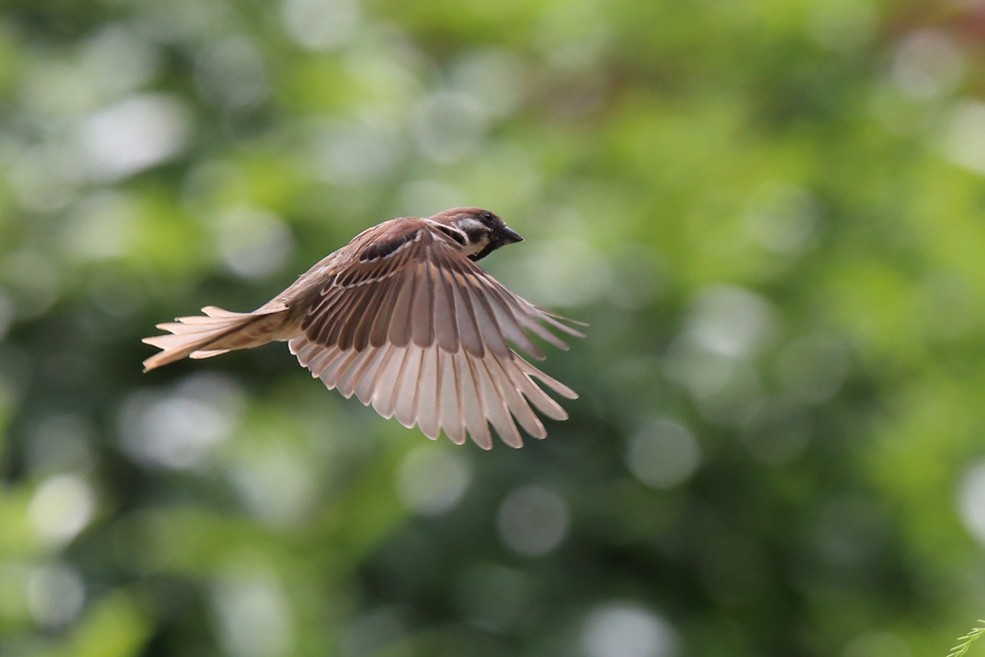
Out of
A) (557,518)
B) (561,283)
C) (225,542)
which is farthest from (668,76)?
(225,542)

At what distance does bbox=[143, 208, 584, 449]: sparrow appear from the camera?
1.51 m

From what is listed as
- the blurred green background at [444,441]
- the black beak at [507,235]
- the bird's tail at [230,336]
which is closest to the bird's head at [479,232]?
the black beak at [507,235]

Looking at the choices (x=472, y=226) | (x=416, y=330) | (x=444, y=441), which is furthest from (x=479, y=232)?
(x=444, y=441)

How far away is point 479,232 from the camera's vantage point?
5.65 feet

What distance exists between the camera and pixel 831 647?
12.0 feet

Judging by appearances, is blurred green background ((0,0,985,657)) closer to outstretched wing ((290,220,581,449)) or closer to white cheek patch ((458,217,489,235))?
outstretched wing ((290,220,581,449))

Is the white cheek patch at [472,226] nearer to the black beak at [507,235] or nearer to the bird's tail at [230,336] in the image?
the black beak at [507,235]

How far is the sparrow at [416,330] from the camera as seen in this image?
4.95 feet

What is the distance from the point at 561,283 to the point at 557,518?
2.09 ft

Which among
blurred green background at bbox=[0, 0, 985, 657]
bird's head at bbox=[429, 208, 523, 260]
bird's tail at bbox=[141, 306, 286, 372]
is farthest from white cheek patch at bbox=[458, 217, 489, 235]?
blurred green background at bbox=[0, 0, 985, 657]

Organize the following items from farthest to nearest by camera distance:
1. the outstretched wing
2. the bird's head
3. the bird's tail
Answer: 1. the bird's head
2. the bird's tail
3. the outstretched wing

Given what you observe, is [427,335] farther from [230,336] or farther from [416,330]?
[230,336]

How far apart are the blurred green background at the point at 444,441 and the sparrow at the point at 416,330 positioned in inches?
50.9

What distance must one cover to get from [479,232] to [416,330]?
0.25 m
